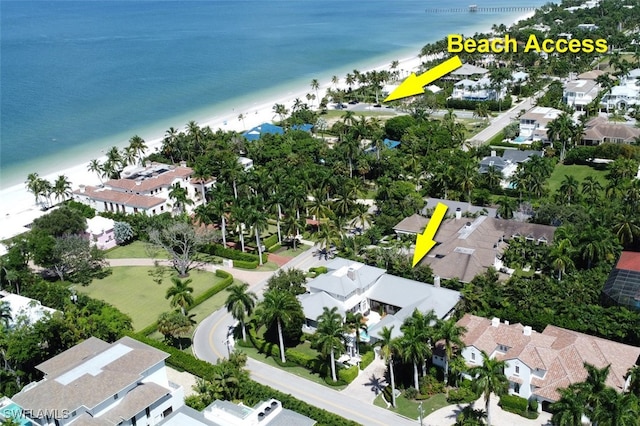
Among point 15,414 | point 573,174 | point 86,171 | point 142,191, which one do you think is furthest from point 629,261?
point 86,171

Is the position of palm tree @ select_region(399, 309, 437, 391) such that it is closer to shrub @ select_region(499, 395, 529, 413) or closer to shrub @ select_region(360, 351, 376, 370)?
shrub @ select_region(360, 351, 376, 370)

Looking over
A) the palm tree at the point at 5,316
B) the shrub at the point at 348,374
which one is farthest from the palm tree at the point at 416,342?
the palm tree at the point at 5,316

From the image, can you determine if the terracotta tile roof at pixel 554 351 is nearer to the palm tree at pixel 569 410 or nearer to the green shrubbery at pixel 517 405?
the green shrubbery at pixel 517 405

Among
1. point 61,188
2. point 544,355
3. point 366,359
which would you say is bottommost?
point 366,359

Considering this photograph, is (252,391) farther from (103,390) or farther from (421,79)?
(421,79)

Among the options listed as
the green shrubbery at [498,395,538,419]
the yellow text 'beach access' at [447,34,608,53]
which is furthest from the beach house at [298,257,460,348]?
the yellow text 'beach access' at [447,34,608,53]

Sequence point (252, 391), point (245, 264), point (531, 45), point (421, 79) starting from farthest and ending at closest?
1. point (531, 45)
2. point (421, 79)
3. point (245, 264)
4. point (252, 391)

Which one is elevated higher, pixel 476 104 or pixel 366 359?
pixel 476 104
